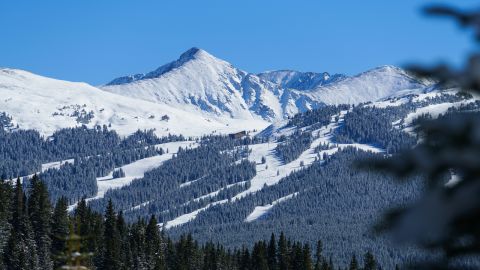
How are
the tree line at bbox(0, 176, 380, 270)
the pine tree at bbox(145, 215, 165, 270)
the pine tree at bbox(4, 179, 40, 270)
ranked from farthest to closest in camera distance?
the pine tree at bbox(145, 215, 165, 270) < the tree line at bbox(0, 176, 380, 270) < the pine tree at bbox(4, 179, 40, 270)

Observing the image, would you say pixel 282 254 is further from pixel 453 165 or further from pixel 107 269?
pixel 453 165

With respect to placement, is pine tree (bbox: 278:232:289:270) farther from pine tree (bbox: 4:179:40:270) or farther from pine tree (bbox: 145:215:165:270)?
pine tree (bbox: 4:179:40:270)

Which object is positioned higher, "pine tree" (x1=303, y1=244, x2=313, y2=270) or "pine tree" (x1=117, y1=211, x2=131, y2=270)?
"pine tree" (x1=117, y1=211, x2=131, y2=270)

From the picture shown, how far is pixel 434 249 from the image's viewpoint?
4.58 metres

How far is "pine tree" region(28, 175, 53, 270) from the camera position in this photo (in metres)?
91.2


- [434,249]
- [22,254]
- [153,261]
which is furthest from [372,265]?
[434,249]

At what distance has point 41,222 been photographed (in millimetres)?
94438

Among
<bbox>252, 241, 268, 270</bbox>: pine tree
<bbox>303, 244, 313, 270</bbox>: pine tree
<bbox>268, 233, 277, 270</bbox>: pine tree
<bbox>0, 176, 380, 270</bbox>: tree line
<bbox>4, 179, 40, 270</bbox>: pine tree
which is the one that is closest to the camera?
<bbox>4, 179, 40, 270</bbox>: pine tree

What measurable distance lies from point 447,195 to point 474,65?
2.21 feet

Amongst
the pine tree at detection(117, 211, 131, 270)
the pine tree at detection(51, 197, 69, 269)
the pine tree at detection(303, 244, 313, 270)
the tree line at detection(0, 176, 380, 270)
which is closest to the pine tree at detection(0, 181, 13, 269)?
the tree line at detection(0, 176, 380, 270)

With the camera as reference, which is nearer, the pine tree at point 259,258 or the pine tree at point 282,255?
the pine tree at point 259,258

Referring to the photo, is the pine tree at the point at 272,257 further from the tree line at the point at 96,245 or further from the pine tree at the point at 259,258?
the pine tree at the point at 259,258

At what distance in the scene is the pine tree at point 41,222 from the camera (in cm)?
9119

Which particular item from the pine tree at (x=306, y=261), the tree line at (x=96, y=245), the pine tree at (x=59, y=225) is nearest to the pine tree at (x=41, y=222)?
the tree line at (x=96, y=245)
